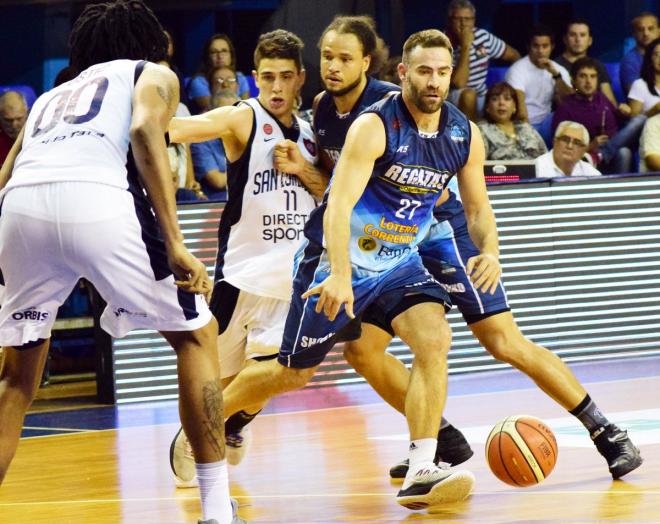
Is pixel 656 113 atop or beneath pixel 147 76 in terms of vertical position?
beneath

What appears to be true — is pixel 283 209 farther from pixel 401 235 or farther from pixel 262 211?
pixel 401 235

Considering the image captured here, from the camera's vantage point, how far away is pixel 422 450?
215 inches

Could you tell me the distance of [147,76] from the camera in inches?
182

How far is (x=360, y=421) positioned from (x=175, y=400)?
1802 mm

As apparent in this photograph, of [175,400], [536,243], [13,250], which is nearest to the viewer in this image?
[13,250]

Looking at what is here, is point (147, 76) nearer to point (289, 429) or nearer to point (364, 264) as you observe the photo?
point (364, 264)

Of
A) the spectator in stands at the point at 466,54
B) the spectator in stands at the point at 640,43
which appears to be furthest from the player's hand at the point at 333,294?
the spectator in stands at the point at 640,43

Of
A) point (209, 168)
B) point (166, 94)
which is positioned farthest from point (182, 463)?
point (209, 168)

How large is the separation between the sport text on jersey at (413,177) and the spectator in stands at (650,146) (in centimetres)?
630

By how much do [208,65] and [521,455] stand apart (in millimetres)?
6350

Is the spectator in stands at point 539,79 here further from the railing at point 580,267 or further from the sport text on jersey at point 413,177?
the sport text on jersey at point 413,177

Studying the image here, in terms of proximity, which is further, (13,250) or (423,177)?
(423,177)

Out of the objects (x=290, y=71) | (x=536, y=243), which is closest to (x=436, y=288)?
(x=290, y=71)

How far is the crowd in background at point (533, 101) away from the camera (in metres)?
10.6
